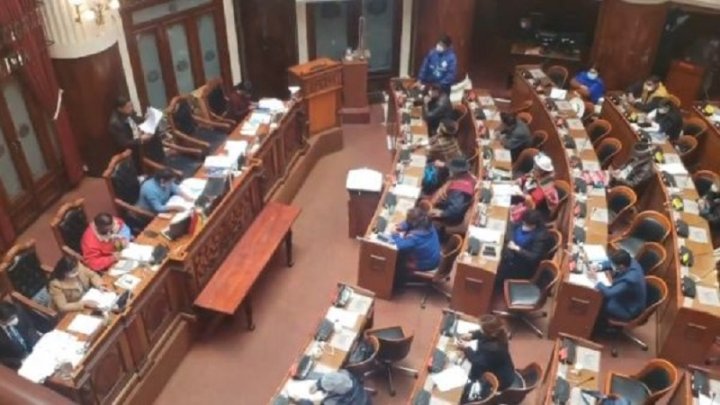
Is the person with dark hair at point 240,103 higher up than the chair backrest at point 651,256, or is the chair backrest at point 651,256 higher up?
the person with dark hair at point 240,103

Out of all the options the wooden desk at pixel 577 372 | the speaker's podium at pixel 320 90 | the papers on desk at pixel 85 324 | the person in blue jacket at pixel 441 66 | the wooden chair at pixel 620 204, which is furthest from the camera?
the person in blue jacket at pixel 441 66

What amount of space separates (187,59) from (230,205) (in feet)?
13.1

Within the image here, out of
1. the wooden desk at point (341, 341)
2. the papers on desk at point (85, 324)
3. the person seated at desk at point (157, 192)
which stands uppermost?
the person seated at desk at point (157, 192)

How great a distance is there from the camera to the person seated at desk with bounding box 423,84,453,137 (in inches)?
392

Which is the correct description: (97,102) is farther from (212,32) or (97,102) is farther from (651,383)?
(651,383)

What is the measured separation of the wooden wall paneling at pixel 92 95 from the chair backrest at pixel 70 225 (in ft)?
7.33

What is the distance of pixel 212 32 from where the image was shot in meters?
10.9

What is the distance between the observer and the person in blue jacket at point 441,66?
35.1 ft

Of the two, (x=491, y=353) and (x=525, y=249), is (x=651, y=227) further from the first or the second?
(x=491, y=353)

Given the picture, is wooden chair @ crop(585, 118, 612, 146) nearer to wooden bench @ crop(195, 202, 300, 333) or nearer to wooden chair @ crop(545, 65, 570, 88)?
wooden chair @ crop(545, 65, 570, 88)

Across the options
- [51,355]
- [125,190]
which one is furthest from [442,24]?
[51,355]

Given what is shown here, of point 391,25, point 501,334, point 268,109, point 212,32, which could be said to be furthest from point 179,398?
point 391,25

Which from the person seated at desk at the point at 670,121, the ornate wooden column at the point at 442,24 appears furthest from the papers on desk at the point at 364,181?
the person seated at desk at the point at 670,121

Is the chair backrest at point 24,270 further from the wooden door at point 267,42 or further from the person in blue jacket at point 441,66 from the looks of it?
the person in blue jacket at point 441,66
